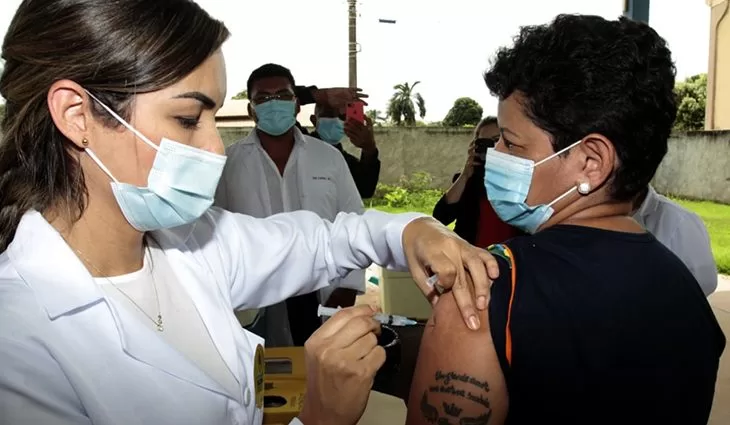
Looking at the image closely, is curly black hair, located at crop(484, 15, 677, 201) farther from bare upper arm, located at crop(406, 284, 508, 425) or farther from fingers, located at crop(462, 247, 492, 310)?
bare upper arm, located at crop(406, 284, 508, 425)

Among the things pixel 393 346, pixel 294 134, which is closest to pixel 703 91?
pixel 294 134

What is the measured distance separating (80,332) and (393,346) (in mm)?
1191

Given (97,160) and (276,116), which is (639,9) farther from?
(97,160)

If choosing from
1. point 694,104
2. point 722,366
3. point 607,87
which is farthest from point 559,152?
point 694,104

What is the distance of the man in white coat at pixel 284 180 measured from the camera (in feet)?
11.0

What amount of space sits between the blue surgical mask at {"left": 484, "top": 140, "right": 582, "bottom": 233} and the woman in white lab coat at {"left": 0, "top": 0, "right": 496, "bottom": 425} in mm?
242

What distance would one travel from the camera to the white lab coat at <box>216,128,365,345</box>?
11.0 feet

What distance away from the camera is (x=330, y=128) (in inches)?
161

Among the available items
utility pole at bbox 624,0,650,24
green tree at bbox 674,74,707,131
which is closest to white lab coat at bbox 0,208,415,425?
utility pole at bbox 624,0,650,24

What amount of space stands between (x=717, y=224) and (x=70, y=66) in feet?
35.6

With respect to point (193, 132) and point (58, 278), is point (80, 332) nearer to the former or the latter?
point (58, 278)

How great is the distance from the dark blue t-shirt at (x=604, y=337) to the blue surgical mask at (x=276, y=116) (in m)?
2.45

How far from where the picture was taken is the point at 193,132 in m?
1.22

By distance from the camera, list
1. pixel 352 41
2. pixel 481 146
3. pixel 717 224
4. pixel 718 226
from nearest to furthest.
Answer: pixel 481 146, pixel 718 226, pixel 717 224, pixel 352 41
